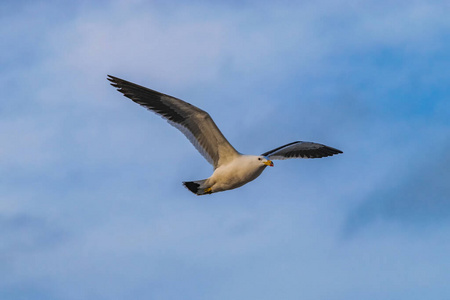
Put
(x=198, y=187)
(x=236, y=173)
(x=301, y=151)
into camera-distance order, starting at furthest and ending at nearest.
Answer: (x=301, y=151) < (x=198, y=187) < (x=236, y=173)

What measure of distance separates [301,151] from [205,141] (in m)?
5.10

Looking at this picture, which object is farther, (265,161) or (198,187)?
(198,187)

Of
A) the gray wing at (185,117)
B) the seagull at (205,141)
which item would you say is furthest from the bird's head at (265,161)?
the gray wing at (185,117)

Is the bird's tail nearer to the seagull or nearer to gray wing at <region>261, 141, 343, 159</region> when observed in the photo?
the seagull

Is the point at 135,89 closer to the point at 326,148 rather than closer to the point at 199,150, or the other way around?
the point at 199,150

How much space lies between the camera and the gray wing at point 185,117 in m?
23.6

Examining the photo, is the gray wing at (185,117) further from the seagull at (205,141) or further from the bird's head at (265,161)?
the bird's head at (265,161)

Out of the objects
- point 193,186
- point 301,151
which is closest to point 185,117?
point 193,186

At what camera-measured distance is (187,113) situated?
23.7 metres

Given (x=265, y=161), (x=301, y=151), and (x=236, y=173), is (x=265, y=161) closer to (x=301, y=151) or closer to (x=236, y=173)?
(x=236, y=173)

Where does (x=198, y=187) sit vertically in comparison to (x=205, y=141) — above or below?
below

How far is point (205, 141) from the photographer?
2425 cm

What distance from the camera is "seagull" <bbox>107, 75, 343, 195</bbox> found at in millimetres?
23672

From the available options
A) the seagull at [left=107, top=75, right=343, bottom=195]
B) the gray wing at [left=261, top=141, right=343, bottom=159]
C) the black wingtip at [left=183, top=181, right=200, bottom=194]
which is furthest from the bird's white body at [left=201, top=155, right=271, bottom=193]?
the gray wing at [left=261, top=141, right=343, bottom=159]
